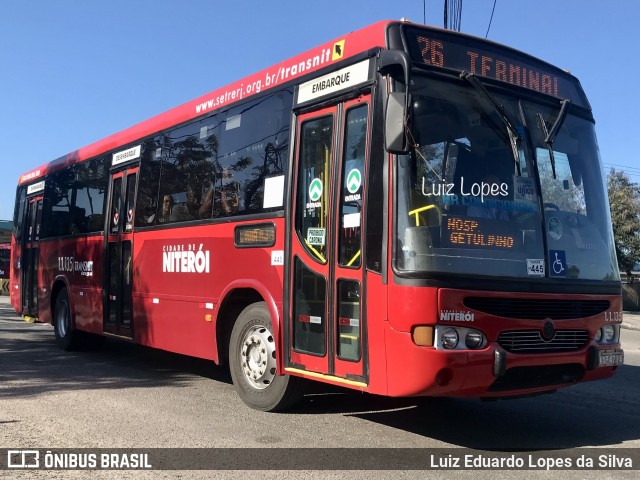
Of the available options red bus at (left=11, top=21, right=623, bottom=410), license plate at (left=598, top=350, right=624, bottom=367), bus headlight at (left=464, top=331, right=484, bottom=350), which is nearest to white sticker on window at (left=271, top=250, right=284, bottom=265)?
red bus at (left=11, top=21, right=623, bottom=410)

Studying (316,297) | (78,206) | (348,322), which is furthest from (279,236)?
(78,206)

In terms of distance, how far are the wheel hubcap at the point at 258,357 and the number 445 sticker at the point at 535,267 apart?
8.71 feet

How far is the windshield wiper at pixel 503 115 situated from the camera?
5.68 meters

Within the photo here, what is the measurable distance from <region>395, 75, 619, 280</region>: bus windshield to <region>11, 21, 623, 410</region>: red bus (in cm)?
1

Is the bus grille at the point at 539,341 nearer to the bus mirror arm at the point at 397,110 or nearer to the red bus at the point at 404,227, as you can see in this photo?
the red bus at the point at 404,227

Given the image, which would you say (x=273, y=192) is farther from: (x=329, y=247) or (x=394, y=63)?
(x=394, y=63)

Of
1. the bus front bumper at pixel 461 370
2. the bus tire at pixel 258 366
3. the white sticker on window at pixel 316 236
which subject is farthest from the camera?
the bus tire at pixel 258 366

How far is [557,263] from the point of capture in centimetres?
574

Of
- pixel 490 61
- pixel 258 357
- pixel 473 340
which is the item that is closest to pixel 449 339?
pixel 473 340

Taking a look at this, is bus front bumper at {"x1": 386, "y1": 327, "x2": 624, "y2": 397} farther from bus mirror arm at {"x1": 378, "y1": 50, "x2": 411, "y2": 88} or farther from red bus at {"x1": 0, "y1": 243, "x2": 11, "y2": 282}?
red bus at {"x1": 0, "y1": 243, "x2": 11, "y2": 282}

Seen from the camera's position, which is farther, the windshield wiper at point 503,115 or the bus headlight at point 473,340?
the windshield wiper at point 503,115

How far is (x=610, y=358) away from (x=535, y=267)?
126 centimetres

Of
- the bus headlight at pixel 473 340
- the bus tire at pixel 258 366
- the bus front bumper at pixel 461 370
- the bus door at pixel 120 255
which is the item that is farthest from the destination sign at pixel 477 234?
the bus door at pixel 120 255

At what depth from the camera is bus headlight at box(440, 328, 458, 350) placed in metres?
5.11
